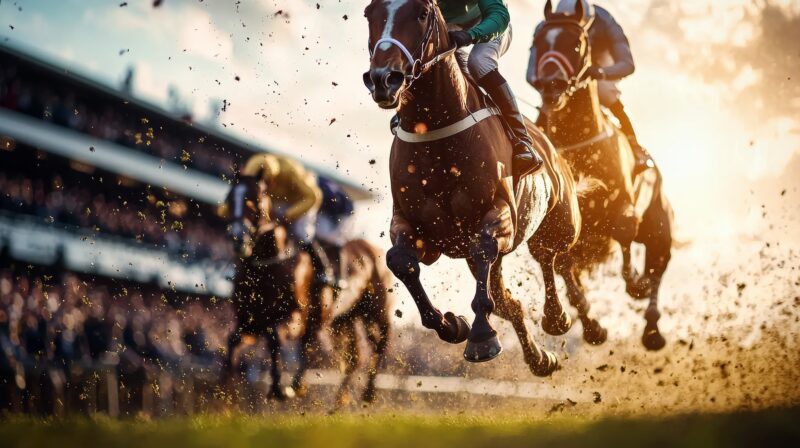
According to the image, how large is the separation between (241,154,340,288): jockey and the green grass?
2.91m

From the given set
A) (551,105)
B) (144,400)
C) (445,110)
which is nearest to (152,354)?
(144,400)

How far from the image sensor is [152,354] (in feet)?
48.6

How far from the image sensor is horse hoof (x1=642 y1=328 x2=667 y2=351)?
25.0ft

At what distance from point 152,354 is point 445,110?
11.2 meters

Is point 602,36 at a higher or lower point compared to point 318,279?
higher

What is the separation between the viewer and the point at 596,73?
6973 millimetres

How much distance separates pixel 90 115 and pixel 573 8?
1399 centimetres

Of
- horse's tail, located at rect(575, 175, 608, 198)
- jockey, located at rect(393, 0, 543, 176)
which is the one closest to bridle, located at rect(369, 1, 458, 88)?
jockey, located at rect(393, 0, 543, 176)

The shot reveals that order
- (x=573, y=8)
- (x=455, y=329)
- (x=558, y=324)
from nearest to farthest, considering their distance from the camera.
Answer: (x=455, y=329), (x=558, y=324), (x=573, y=8)

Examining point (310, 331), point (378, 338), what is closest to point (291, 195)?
point (310, 331)

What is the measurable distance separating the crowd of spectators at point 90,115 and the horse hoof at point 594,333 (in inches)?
367

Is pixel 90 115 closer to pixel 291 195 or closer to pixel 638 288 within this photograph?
pixel 291 195

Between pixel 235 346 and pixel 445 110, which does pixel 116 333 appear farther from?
pixel 445 110

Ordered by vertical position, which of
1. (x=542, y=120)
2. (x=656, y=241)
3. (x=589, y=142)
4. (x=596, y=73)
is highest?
(x=596, y=73)
